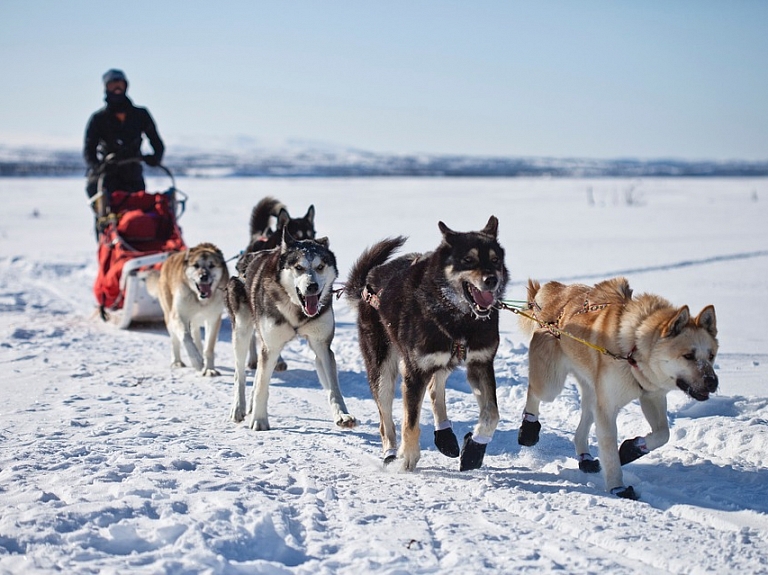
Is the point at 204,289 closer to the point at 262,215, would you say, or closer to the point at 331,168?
the point at 262,215

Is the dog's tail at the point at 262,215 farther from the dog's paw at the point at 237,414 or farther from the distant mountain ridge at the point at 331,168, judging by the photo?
the distant mountain ridge at the point at 331,168

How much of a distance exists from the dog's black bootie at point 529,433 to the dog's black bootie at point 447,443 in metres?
0.35

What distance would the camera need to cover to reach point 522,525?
9.73 ft

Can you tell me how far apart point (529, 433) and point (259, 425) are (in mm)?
1521

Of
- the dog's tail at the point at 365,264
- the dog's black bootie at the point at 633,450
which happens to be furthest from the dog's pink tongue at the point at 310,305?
the dog's black bootie at the point at 633,450

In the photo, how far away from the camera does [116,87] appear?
8.22 m

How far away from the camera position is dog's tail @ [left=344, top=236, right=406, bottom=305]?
4242mm

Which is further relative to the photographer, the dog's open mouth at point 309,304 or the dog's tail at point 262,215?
the dog's tail at point 262,215

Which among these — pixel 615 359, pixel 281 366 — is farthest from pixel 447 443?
pixel 281 366

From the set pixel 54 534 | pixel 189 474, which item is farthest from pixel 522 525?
pixel 54 534

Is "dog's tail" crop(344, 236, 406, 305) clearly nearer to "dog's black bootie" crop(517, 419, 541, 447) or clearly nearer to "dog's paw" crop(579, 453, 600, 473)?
"dog's black bootie" crop(517, 419, 541, 447)

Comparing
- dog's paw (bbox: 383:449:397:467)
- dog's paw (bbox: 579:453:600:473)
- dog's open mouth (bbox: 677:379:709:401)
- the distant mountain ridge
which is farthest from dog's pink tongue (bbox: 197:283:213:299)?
the distant mountain ridge

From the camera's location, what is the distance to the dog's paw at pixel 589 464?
3.64 m

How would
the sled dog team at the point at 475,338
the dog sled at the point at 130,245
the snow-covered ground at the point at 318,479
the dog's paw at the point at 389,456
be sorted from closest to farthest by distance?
the snow-covered ground at the point at 318,479, the sled dog team at the point at 475,338, the dog's paw at the point at 389,456, the dog sled at the point at 130,245
